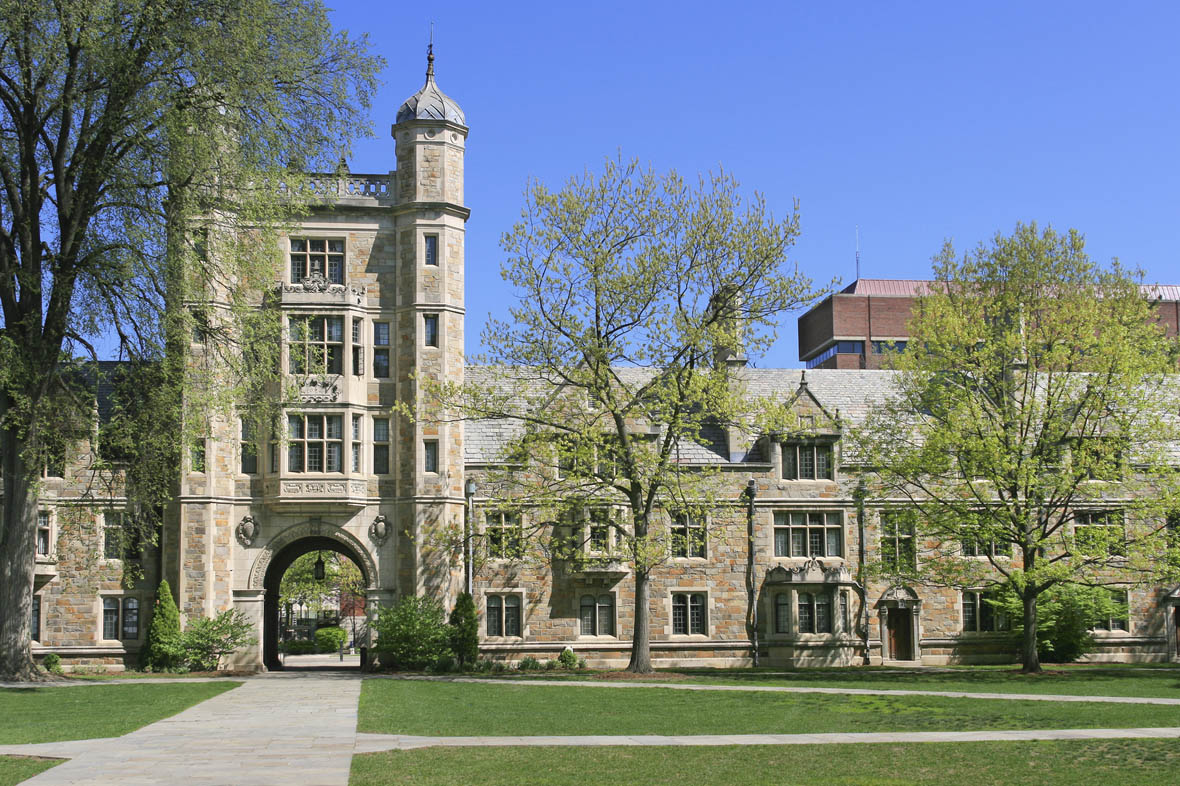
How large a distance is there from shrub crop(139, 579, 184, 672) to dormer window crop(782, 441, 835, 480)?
19.9 metres

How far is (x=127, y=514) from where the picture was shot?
3142cm

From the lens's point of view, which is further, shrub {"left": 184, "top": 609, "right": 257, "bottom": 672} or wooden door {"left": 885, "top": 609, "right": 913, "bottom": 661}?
wooden door {"left": 885, "top": 609, "right": 913, "bottom": 661}

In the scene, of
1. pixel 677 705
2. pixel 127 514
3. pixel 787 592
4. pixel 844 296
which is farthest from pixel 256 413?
pixel 844 296

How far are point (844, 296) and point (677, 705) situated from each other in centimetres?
5490

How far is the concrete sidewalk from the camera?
13930 mm

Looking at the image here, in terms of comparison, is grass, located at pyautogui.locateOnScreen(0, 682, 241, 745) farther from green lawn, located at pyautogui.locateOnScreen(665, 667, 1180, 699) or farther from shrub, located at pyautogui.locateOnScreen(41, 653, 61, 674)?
green lawn, located at pyautogui.locateOnScreen(665, 667, 1180, 699)

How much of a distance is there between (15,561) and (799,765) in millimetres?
20114

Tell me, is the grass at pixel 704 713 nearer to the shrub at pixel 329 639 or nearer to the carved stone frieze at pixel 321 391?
the carved stone frieze at pixel 321 391

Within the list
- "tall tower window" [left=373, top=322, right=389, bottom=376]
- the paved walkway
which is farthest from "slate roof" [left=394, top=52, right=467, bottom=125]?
the paved walkway

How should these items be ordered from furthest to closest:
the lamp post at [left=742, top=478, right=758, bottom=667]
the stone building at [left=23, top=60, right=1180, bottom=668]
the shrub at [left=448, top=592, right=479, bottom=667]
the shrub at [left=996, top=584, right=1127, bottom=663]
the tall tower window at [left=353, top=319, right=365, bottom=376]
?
the shrub at [left=996, top=584, right=1127, bottom=663] → the lamp post at [left=742, top=478, right=758, bottom=667] → the tall tower window at [left=353, top=319, right=365, bottom=376] → the stone building at [left=23, top=60, right=1180, bottom=668] → the shrub at [left=448, top=592, right=479, bottom=667]

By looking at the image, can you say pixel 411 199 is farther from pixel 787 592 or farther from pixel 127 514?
pixel 787 592

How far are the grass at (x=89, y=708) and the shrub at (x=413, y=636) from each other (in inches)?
250

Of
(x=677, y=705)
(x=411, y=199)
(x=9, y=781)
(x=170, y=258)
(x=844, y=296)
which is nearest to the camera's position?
(x=9, y=781)

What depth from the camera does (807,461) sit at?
42062 mm
